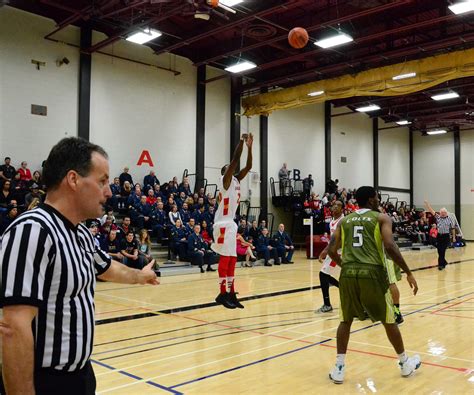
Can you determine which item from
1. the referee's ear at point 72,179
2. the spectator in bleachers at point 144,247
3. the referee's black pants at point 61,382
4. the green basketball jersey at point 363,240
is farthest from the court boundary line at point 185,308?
the referee's ear at point 72,179

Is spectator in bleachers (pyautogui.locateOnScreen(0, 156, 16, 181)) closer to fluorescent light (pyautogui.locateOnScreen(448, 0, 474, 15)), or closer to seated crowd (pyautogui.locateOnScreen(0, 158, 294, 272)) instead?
seated crowd (pyautogui.locateOnScreen(0, 158, 294, 272))

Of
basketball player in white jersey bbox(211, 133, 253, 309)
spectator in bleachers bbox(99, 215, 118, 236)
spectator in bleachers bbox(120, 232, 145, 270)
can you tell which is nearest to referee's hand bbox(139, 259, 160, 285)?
basketball player in white jersey bbox(211, 133, 253, 309)

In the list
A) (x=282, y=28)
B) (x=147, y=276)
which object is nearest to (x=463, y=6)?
(x=282, y=28)

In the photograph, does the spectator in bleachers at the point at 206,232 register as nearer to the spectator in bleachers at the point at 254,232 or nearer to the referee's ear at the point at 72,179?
A: the spectator in bleachers at the point at 254,232

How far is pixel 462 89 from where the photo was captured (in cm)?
2244

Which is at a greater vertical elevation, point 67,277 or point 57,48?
point 57,48

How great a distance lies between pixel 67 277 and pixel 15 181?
41.2 ft

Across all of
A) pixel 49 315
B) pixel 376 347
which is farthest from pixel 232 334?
pixel 49 315

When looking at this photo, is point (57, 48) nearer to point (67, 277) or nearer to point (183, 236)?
point (183, 236)

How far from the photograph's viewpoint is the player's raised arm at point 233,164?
A: 5996mm

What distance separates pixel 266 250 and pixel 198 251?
2.84 metres

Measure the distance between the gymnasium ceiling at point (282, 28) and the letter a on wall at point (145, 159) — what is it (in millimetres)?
3643

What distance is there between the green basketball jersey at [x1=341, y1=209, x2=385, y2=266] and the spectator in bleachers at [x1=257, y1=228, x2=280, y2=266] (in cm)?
1121

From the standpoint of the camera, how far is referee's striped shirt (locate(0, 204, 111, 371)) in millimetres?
1498
